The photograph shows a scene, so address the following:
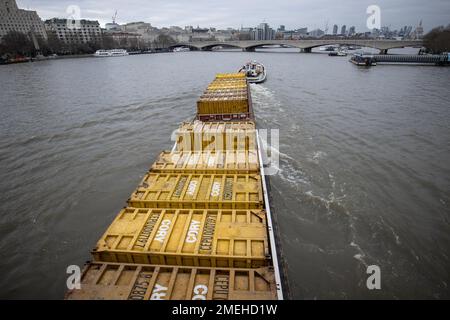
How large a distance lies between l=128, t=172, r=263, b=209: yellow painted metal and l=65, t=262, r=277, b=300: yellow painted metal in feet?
10.5

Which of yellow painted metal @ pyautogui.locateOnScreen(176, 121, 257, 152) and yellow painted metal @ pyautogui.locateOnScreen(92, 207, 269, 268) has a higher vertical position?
yellow painted metal @ pyautogui.locateOnScreen(176, 121, 257, 152)

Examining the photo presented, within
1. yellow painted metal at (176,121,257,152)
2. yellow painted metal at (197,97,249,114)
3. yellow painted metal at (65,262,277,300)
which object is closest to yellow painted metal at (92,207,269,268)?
yellow painted metal at (65,262,277,300)

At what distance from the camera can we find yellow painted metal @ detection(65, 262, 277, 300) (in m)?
7.05

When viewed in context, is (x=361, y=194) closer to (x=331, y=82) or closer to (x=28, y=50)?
(x=331, y=82)

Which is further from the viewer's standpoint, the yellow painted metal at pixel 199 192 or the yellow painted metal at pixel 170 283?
the yellow painted metal at pixel 199 192

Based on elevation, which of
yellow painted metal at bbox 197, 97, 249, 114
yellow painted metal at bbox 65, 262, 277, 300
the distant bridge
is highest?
the distant bridge

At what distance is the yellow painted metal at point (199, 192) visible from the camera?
35.3 feet

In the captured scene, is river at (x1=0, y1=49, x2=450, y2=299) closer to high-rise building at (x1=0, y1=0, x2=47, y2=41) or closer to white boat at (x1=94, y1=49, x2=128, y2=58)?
white boat at (x1=94, y1=49, x2=128, y2=58)

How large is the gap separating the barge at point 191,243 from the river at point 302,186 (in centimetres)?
328

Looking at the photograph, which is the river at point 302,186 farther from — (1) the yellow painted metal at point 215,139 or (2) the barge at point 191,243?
(1) the yellow painted metal at point 215,139

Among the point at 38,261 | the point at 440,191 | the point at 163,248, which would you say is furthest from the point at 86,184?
the point at 440,191

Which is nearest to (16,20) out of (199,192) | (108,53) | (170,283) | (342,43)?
(108,53)

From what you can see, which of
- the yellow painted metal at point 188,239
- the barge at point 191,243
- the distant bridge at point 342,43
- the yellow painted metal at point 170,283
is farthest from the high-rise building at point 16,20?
the yellow painted metal at point 170,283

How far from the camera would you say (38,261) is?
11.9 m
